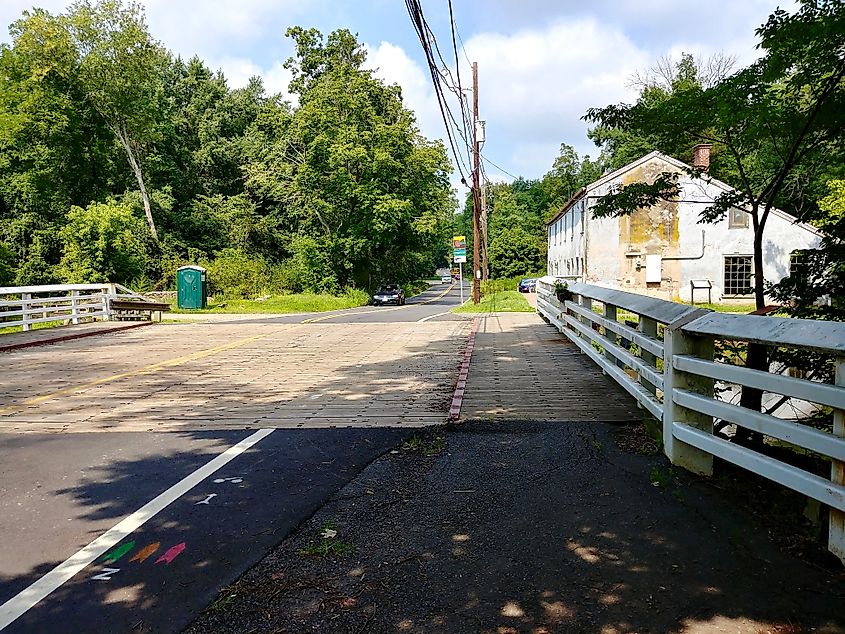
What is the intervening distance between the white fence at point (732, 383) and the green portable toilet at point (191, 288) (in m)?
30.8

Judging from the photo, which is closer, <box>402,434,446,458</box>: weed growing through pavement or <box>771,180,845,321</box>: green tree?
<box>771,180,845,321</box>: green tree

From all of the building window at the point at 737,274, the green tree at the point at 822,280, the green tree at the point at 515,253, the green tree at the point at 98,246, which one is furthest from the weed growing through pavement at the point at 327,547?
the green tree at the point at 515,253

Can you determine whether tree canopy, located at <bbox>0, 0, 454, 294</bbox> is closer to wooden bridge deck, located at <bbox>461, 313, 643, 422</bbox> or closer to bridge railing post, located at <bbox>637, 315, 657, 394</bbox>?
wooden bridge deck, located at <bbox>461, 313, 643, 422</bbox>

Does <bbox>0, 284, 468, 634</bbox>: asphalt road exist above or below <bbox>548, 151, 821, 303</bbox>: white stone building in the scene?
below

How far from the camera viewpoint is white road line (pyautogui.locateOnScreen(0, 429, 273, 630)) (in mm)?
3168

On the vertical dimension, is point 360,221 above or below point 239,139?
below

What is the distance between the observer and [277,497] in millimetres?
4621

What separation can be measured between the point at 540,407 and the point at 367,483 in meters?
2.83

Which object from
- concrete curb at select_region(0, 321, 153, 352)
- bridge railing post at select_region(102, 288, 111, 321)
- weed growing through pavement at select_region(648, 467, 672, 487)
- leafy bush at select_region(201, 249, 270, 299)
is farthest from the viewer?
leafy bush at select_region(201, 249, 270, 299)

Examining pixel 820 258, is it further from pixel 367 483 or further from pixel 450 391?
pixel 450 391

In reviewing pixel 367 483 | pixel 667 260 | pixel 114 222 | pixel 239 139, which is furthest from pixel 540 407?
pixel 239 139

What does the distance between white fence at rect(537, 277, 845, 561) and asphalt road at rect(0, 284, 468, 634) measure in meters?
2.36

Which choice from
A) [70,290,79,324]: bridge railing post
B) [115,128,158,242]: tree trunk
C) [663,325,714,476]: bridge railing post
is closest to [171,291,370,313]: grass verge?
[115,128,158,242]: tree trunk

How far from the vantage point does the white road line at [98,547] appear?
3168mm
